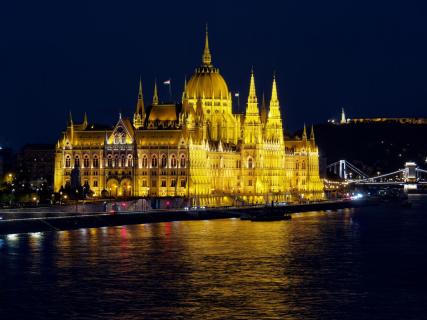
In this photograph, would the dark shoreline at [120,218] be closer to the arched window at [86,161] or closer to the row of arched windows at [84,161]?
the row of arched windows at [84,161]

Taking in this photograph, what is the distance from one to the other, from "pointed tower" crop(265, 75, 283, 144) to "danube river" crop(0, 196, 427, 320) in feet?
208

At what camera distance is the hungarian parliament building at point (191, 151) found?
137 m

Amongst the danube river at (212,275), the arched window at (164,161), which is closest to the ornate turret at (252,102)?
the arched window at (164,161)

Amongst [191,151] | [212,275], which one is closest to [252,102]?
[191,151]

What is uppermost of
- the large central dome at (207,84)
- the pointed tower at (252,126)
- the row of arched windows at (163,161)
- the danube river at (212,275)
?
the large central dome at (207,84)

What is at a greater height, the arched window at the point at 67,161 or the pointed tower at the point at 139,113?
the pointed tower at the point at 139,113

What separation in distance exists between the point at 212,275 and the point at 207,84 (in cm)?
9083

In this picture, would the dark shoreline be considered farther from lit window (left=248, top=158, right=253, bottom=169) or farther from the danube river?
lit window (left=248, top=158, right=253, bottom=169)

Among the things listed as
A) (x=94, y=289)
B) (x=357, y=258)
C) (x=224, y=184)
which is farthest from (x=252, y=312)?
(x=224, y=184)

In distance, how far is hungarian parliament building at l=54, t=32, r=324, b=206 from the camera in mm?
137250

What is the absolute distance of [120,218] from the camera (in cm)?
10862

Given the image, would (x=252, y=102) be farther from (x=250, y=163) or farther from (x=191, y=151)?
(x=191, y=151)

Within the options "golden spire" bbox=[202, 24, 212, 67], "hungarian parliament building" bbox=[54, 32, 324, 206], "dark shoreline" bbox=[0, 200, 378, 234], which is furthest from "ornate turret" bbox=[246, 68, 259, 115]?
"dark shoreline" bbox=[0, 200, 378, 234]

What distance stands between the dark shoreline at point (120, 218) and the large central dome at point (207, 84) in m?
17.5
